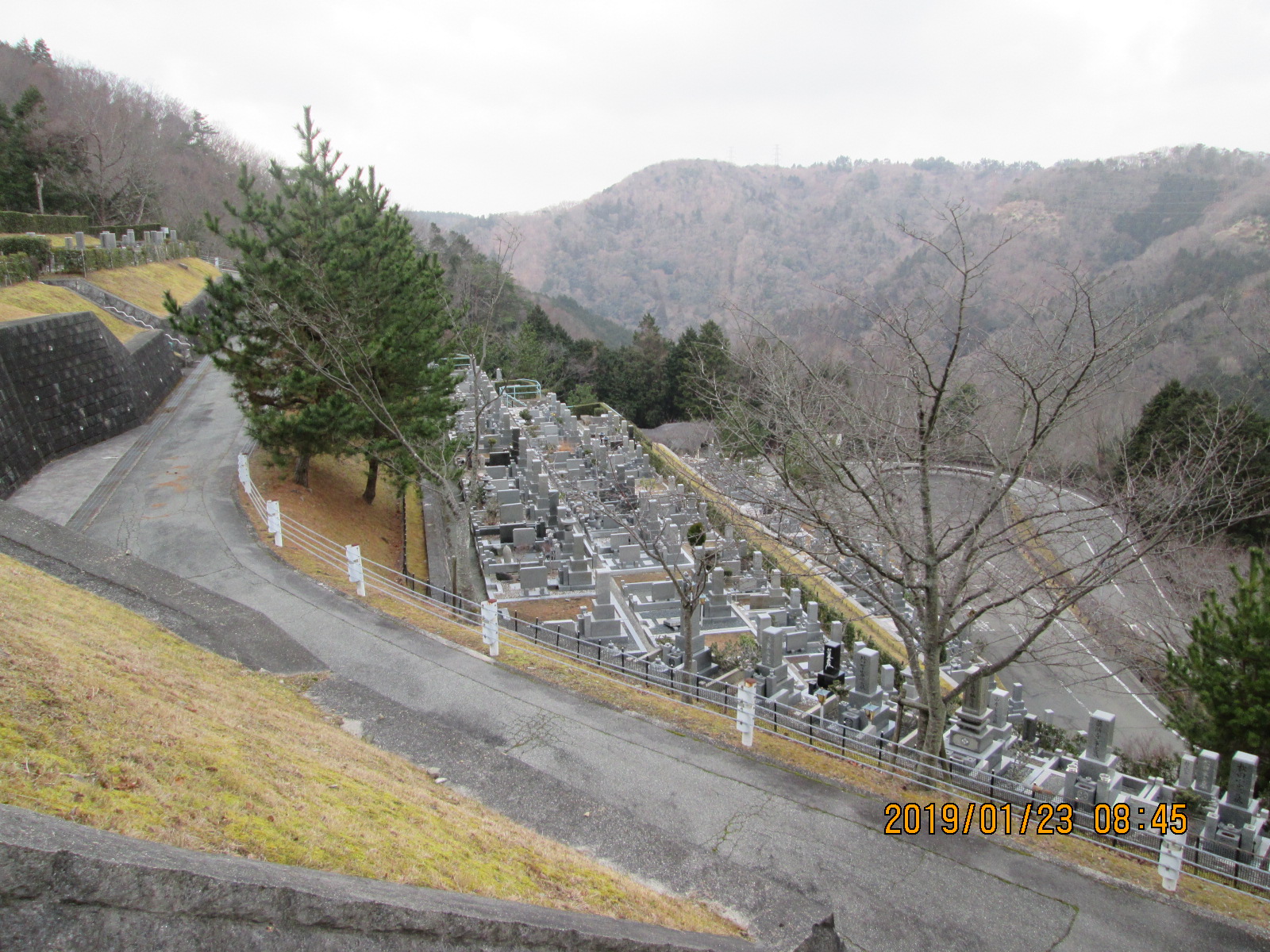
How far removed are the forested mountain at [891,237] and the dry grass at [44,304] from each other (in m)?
12.1

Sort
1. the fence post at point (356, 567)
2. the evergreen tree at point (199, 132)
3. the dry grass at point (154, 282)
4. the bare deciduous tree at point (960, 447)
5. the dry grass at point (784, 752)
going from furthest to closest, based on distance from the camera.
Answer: the evergreen tree at point (199, 132)
the dry grass at point (154, 282)
the fence post at point (356, 567)
the bare deciduous tree at point (960, 447)
the dry grass at point (784, 752)

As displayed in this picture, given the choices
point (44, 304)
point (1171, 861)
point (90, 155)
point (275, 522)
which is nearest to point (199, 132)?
point (90, 155)

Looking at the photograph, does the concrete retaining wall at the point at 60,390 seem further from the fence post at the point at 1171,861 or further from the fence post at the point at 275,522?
the fence post at the point at 1171,861

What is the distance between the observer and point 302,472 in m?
16.0

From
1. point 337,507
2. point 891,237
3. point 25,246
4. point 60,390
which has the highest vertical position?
point 891,237

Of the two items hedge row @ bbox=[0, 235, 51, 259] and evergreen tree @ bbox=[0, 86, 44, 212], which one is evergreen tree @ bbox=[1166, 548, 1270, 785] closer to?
hedge row @ bbox=[0, 235, 51, 259]

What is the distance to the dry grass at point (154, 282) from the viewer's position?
85.9 ft

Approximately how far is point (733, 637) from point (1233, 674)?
7.72 metres

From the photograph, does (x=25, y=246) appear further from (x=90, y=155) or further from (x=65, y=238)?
(x=90, y=155)

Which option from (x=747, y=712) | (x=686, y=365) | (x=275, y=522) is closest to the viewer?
(x=747, y=712)

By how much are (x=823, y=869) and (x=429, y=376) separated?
40.0 feet

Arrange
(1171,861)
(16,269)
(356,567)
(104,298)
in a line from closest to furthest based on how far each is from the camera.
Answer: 1. (1171,861)
2. (356,567)
3. (16,269)
4. (104,298)

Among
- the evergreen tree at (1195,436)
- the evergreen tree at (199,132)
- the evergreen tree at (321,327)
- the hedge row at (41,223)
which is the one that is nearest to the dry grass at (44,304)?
the evergreen tree at (321,327)

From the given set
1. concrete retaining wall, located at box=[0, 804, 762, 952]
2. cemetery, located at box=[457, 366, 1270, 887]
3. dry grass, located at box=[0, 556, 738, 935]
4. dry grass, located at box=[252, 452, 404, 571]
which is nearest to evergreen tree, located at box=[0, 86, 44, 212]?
cemetery, located at box=[457, 366, 1270, 887]
